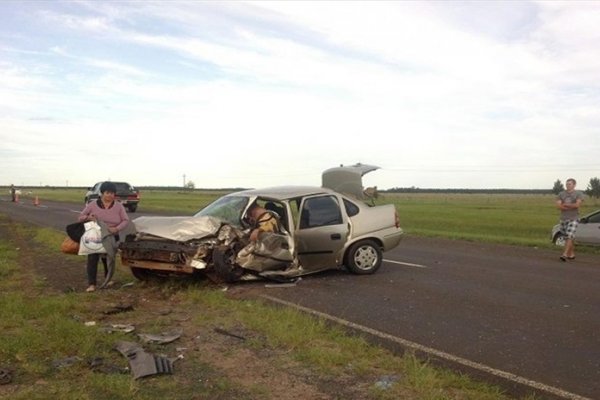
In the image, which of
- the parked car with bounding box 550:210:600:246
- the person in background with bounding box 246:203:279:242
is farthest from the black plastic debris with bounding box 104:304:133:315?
the parked car with bounding box 550:210:600:246

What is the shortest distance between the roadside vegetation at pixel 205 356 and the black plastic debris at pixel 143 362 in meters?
0.06

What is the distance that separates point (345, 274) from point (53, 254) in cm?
694

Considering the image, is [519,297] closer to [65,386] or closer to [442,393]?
[442,393]

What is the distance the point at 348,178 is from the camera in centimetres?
1116

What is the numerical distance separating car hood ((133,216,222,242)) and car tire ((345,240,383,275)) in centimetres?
260

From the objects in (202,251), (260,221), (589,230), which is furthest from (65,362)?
(589,230)

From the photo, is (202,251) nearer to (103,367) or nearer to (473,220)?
(103,367)

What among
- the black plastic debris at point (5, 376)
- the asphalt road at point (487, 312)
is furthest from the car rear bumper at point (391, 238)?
the black plastic debris at point (5, 376)

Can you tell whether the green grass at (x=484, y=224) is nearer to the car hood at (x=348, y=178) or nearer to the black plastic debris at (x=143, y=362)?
the car hood at (x=348, y=178)

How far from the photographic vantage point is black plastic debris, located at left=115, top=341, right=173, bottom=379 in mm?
4781

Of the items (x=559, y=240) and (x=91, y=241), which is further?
(x=559, y=240)

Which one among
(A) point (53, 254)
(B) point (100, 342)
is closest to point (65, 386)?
(B) point (100, 342)

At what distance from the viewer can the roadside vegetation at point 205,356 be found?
4.50 metres

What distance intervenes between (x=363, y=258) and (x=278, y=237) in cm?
195
